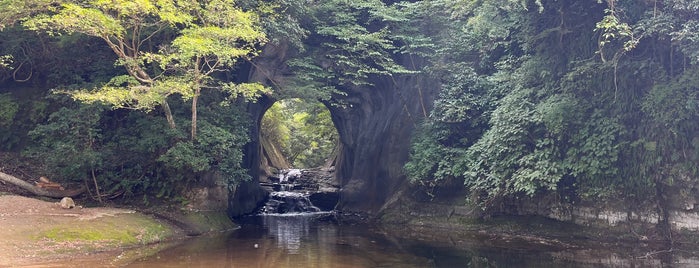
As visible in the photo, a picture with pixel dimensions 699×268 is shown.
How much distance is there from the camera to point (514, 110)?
1564 cm

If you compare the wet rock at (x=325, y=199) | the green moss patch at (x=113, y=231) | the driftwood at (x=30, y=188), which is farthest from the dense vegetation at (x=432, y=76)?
the wet rock at (x=325, y=199)

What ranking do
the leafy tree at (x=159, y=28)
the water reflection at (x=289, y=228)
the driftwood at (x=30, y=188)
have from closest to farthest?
the leafy tree at (x=159, y=28), the water reflection at (x=289, y=228), the driftwood at (x=30, y=188)

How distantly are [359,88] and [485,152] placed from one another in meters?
8.48

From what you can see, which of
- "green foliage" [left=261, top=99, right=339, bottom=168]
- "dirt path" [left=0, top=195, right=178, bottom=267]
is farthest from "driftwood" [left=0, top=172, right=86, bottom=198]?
"green foliage" [left=261, top=99, right=339, bottom=168]

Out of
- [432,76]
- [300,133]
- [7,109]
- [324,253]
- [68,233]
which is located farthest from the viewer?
[300,133]

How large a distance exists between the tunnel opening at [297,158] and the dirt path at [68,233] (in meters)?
9.07

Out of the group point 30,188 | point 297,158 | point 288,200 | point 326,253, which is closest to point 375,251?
point 326,253

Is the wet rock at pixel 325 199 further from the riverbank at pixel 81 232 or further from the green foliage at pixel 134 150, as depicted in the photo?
the riverbank at pixel 81 232

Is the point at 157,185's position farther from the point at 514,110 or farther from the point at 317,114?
the point at 317,114

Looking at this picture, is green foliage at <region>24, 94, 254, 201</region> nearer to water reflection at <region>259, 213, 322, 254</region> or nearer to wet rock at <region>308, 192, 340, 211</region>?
water reflection at <region>259, 213, 322, 254</region>

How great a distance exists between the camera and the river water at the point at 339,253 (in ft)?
36.1

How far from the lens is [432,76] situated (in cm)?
2098

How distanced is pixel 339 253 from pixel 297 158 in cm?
2726

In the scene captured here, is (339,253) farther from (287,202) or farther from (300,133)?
(300,133)
